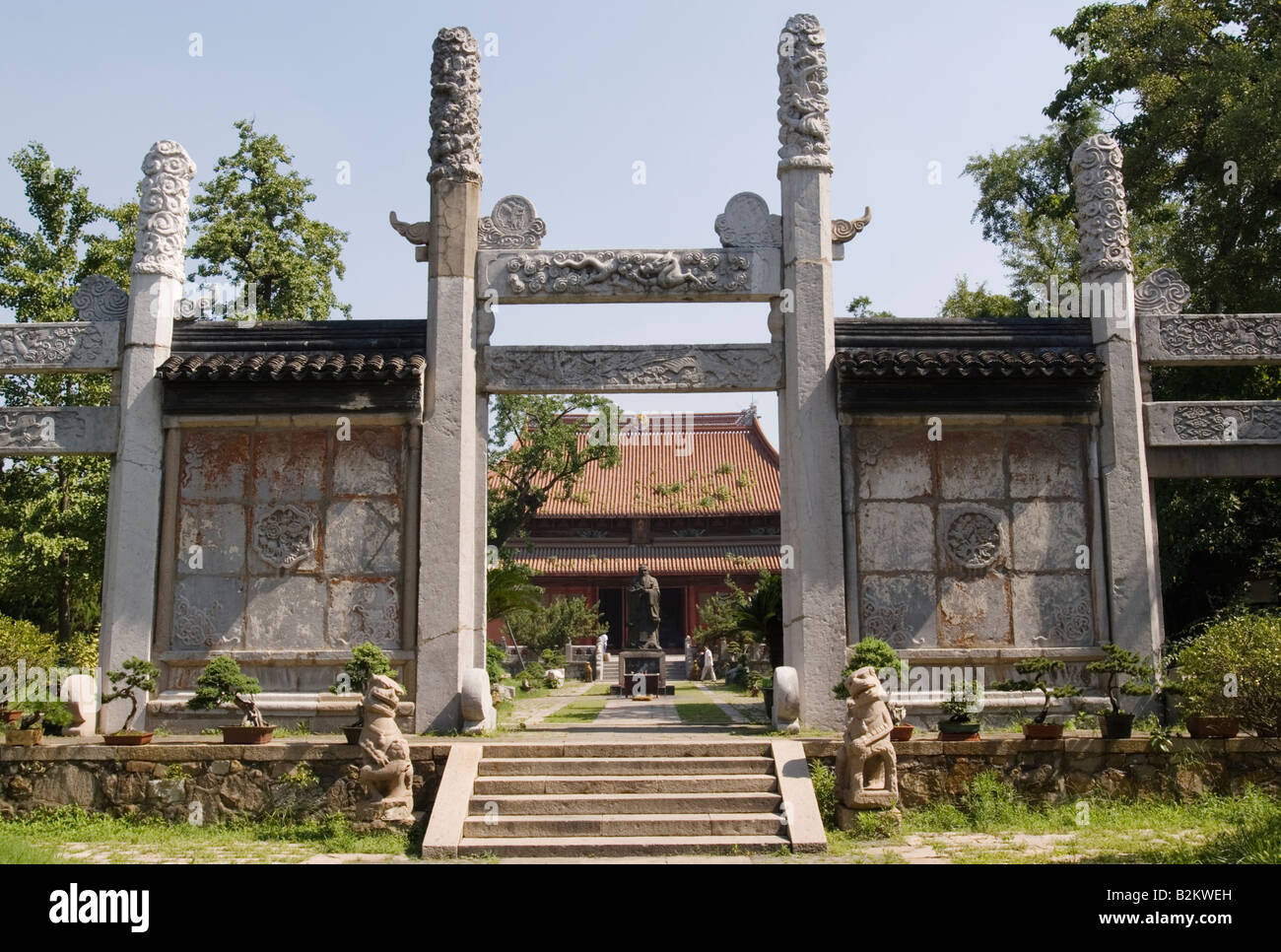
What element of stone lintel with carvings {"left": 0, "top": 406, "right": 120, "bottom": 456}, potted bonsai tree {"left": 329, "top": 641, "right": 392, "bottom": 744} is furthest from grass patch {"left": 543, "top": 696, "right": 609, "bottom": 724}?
stone lintel with carvings {"left": 0, "top": 406, "right": 120, "bottom": 456}

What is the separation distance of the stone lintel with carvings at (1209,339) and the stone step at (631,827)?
274 inches

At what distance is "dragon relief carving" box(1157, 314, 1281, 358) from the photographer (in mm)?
12125

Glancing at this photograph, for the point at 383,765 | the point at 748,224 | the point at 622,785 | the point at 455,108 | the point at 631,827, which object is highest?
the point at 455,108

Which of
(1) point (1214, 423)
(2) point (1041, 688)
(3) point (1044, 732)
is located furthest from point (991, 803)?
(1) point (1214, 423)

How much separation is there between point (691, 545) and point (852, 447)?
2523 centimetres

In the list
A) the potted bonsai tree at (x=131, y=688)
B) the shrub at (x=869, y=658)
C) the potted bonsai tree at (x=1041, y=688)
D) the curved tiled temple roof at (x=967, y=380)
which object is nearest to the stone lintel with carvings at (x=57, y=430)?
the potted bonsai tree at (x=131, y=688)

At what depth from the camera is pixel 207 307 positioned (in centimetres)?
1266

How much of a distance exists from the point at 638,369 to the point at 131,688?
612cm

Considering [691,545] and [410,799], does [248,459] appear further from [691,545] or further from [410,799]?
[691,545]

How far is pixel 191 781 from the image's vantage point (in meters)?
9.89

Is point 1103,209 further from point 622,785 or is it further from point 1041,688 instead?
point 622,785

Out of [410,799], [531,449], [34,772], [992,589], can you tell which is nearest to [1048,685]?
[992,589]

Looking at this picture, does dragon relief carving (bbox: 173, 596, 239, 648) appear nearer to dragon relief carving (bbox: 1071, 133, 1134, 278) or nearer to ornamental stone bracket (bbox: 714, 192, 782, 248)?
ornamental stone bracket (bbox: 714, 192, 782, 248)

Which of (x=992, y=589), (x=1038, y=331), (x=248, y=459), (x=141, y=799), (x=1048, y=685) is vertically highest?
(x=1038, y=331)
